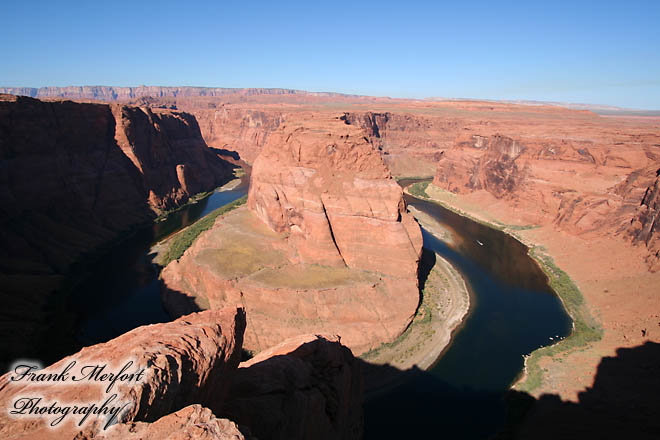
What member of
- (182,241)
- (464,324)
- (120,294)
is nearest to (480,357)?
(464,324)

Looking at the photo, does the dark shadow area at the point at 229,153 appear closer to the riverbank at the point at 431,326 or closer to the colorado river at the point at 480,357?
the colorado river at the point at 480,357

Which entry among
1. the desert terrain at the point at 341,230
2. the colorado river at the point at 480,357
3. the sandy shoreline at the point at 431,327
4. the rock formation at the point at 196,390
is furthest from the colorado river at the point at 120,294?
the rock formation at the point at 196,390

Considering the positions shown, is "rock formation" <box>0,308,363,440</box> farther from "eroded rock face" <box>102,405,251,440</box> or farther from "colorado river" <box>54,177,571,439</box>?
"colorado river" <box>54,177,571,439</box>

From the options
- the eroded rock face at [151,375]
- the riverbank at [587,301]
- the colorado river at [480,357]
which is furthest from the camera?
the riverbank at [587,301]

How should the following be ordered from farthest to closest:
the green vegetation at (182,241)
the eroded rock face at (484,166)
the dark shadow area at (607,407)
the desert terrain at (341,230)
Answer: the eroded rock face at (484,166), the green vegetation at (182,241), the desert terrain at (341,230), the dark shadow area at (607,407)

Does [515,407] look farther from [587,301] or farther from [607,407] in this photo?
[587,301]

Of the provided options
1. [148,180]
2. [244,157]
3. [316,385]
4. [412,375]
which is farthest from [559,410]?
[244,157]

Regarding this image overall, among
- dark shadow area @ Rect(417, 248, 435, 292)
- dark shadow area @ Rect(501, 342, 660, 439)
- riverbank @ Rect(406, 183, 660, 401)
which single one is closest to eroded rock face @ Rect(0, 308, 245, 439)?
dark shadow area @ Rect(501, 342, 660, 439)
